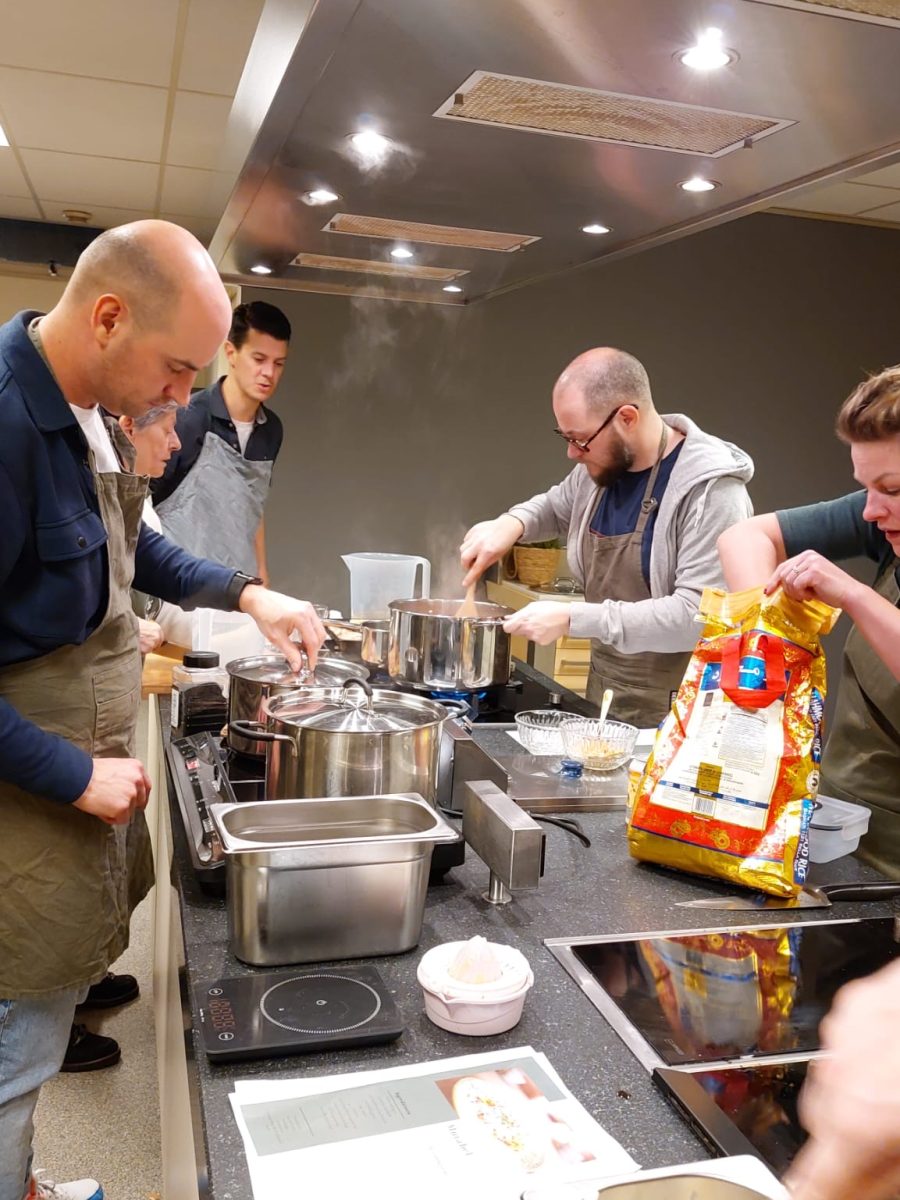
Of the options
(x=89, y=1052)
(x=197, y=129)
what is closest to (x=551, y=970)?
(x=89, y=1052)

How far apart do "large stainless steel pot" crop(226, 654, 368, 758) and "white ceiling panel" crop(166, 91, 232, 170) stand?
253cm

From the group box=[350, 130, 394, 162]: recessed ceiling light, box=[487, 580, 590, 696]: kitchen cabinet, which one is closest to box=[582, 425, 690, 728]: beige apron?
box=[350, 130, 394, 162]: recessed ceiling light

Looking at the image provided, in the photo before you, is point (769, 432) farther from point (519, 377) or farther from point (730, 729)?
point (730, 729)

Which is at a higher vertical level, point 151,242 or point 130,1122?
point 151,242

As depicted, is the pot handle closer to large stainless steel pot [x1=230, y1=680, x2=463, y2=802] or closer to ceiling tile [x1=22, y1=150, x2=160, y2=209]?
large stainless steel pot [x1=230, y1=680, x2=463, y2=802]

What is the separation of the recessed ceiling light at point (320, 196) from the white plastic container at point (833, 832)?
1.39 metres

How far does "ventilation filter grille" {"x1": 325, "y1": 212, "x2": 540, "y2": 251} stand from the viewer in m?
2.10

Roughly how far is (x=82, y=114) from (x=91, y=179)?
1084mm

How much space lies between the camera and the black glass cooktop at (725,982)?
98 centimetres

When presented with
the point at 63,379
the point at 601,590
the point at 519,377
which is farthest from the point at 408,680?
the point at 519,377

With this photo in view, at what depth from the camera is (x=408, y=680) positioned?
2.06 meters

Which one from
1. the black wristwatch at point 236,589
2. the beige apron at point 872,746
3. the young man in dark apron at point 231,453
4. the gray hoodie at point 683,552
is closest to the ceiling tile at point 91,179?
the young man in dark apron at point 231,453

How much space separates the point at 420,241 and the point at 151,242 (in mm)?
1054

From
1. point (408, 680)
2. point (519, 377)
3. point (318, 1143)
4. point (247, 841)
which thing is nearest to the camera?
point (318, 1143)
